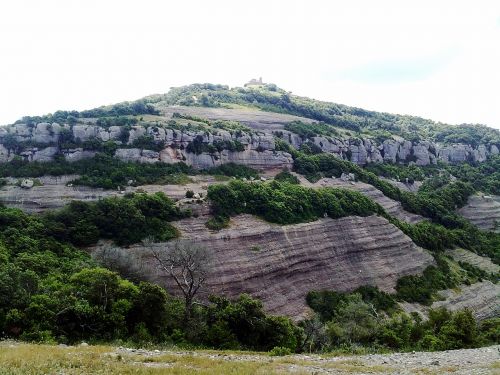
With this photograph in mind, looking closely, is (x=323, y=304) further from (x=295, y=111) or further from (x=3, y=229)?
(x=295, y=111)

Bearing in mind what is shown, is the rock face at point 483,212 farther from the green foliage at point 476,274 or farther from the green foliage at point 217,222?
the green foliage at point 217,222

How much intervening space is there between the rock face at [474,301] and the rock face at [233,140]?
33.5m

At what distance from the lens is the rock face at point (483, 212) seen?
82.9m

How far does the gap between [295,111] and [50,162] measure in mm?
88623

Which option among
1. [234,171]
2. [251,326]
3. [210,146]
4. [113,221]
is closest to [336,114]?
[210,146]

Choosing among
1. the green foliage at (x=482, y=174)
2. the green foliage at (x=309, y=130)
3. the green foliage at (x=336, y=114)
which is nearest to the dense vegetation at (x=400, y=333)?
the green foliage at (x=309, y=130)

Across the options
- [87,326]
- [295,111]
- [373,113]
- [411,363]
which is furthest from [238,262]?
[373,113]

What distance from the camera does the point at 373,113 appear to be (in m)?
162

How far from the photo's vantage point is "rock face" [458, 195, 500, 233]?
82875 millimetres

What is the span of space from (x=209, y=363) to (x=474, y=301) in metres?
47.4

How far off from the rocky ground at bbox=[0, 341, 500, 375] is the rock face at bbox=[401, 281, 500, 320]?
102 ft

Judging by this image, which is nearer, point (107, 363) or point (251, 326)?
point (107, 363)

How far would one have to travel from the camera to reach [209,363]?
1800 cm

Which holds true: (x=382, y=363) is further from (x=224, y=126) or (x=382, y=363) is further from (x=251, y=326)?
(x=224, y=126)
